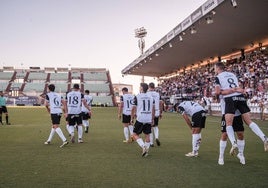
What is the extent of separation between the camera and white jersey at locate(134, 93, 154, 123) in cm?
945

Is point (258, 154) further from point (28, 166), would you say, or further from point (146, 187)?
point (28, 166)

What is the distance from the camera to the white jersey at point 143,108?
9.45 m

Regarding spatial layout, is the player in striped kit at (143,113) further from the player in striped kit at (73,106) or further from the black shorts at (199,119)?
the player in striped kit at (73,106)

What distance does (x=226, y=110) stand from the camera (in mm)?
7816

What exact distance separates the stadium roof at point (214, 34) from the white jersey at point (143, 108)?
1280cm

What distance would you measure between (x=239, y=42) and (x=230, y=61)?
7247 millimetres

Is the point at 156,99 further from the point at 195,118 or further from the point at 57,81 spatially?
the point at 57,81

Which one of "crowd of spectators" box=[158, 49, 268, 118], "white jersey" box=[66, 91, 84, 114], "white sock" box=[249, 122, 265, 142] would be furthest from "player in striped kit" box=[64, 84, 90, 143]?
"crowd of spectators" box=[158, 49, 268, 118]

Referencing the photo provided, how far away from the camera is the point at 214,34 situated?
32.4 metres

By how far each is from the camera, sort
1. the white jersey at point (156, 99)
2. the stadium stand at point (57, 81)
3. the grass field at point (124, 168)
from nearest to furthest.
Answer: the grass field at point (124, 168) < the white jersey at point (156, 99) < the stadium stand at point (57, 81)

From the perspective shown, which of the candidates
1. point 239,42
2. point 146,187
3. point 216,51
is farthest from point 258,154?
Answer: point 216,51

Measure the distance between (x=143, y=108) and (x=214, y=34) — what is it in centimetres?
2476

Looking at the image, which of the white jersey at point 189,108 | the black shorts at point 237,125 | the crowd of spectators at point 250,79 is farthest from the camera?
the crowd of spectators at point 250,79

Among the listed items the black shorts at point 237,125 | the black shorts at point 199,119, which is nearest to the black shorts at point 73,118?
the black shorts at point 199,119
